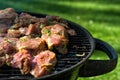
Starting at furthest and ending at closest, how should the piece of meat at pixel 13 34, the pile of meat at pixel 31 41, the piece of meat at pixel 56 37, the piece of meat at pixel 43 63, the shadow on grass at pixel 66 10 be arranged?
the shadow on grass at pixel 66 10, the piece of meat at pixel 13 34, the piece of meat at pixel 56 37, the pile of meat at pixel 31 41, the piece of meat at pixel 43 63

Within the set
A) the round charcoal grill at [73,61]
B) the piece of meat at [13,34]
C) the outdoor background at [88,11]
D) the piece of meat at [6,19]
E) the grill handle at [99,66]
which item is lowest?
the outdoor background at [88,11]

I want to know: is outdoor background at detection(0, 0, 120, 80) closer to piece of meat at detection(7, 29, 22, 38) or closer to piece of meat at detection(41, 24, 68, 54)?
piece of meat at detection(41, 24, 68, 54)

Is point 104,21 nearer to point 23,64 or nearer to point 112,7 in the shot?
point 112,7

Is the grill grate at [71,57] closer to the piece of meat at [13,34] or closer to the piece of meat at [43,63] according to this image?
the piece of meat at [43,63]

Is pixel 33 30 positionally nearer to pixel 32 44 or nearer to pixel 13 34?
pixel 13 34

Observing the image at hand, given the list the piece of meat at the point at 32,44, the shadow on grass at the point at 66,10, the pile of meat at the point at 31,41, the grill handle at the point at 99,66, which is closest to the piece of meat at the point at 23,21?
the pile of meat at the point at 31,41
